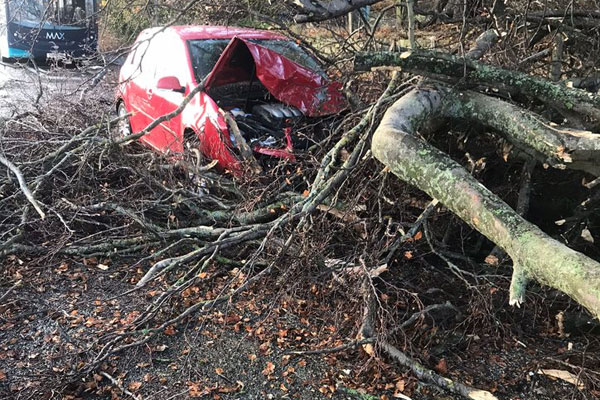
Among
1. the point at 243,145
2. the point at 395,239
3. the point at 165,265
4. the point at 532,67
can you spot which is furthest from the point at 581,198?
the point at 165,265

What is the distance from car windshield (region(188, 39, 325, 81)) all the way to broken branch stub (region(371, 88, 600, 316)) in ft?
10.9

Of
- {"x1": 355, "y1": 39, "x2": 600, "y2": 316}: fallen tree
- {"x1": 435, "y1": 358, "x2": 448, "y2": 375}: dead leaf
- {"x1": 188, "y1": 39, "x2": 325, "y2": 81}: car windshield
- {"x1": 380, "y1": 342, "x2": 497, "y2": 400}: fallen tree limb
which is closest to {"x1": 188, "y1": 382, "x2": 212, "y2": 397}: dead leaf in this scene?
{"x1": 380, "y1": 342, "x2": 497, "y2": 400}: fallen tree limb

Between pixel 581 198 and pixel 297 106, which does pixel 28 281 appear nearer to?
pixel 297 106

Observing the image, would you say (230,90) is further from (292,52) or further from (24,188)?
(24,188)

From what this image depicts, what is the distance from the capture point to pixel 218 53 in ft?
21.0

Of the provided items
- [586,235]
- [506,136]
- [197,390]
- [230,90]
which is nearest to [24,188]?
[197,390]

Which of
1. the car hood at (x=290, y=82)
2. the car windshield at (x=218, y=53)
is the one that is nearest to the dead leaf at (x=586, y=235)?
the car hood at (x=290, y=82)

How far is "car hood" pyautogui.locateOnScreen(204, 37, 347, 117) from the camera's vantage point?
5750 millimetres

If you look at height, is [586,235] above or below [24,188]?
above

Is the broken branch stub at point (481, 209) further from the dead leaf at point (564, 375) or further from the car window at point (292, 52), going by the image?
the car window at point (292, 52)

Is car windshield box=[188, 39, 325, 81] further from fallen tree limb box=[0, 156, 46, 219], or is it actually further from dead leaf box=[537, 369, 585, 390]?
dead leaf box=[537, 369, 585, 390]

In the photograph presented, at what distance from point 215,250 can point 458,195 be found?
5.89 feet

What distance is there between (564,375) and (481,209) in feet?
5.64

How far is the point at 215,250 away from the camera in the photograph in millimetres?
3680
